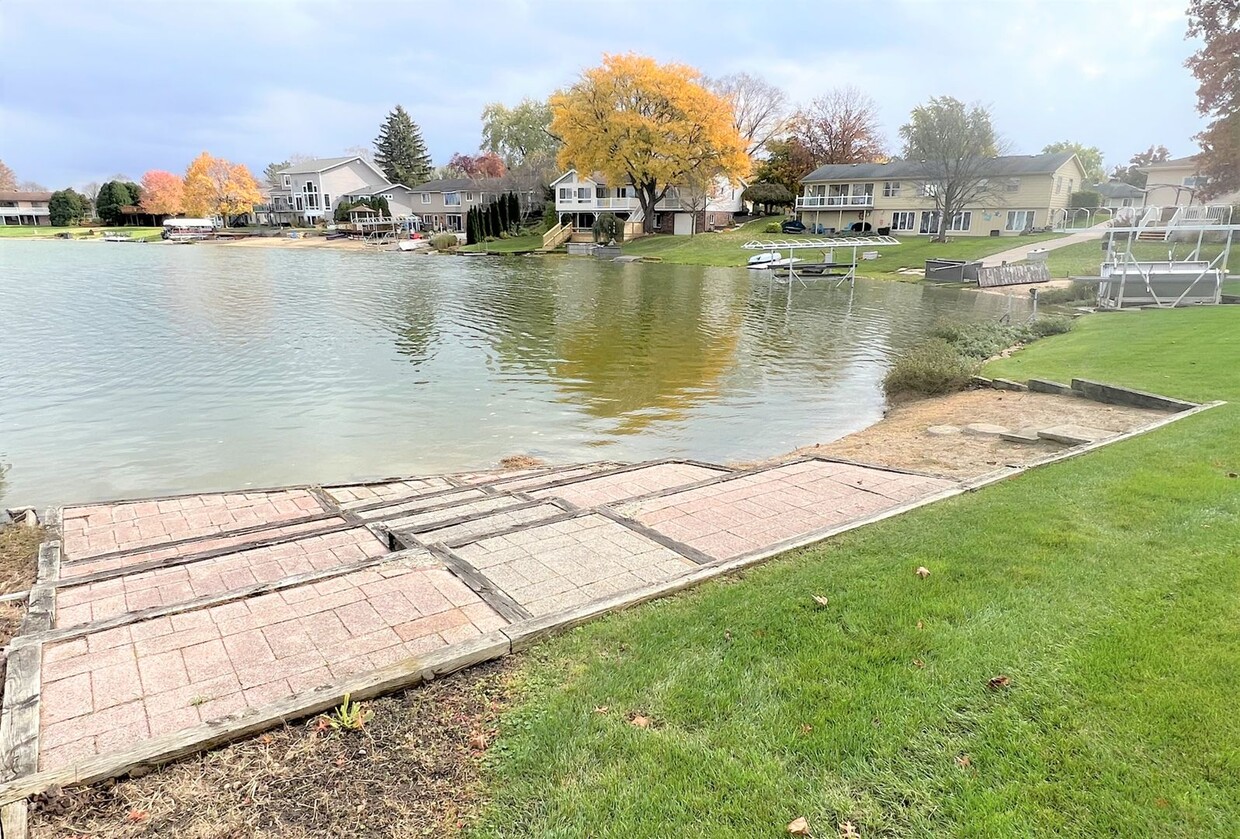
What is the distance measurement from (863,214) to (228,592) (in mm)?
67396

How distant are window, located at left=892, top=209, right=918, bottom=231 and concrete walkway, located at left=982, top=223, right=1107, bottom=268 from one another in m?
13.1

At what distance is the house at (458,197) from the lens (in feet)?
280

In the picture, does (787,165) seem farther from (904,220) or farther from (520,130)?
(520,130)

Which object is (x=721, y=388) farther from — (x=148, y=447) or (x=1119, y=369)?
(x=148, y=447)

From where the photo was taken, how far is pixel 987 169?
52812 mm

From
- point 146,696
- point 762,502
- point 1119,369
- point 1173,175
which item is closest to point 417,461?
point 762,502

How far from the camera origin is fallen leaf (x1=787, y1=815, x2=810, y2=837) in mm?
2754

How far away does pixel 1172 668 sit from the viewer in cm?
352

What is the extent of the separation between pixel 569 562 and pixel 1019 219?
61.5 m

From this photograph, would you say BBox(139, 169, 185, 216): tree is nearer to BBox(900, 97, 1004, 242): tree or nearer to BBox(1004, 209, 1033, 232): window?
BBox(900, 97, 1004, 242): tree

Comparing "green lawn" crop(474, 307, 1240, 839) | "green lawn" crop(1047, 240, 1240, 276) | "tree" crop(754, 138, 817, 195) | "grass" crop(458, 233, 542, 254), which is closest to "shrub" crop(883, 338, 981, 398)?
"green lawn" crop(474, 307, 1240, 839)

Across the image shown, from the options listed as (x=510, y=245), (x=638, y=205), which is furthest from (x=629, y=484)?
(x=638, y=205)

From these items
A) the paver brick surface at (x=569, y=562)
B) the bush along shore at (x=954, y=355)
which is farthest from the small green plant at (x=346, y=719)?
the bush along shore at (x=954, y=355)

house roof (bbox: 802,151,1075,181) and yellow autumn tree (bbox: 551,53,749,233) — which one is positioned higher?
yellow autumn tree (bbox: 551,53,749,233)
